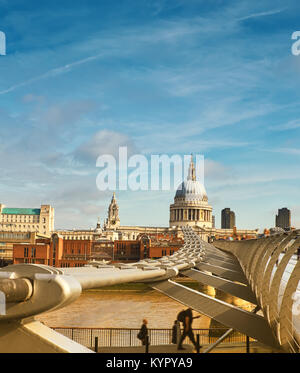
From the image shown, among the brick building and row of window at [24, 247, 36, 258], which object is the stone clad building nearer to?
the brick building

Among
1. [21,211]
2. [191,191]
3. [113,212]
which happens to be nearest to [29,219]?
[21,211]

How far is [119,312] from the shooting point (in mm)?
33656

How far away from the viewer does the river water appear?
91.3 ft

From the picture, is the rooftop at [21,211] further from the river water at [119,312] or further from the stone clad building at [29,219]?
the river water at [119,312]

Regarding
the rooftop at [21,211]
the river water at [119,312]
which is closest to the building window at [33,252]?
the river water at [119,312]

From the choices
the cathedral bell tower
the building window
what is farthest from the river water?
the cathedral bell tower

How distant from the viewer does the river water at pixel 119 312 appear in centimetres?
2784

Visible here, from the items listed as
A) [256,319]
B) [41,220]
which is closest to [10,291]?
[256,319]

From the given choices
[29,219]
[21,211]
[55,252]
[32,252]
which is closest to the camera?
[32,252]

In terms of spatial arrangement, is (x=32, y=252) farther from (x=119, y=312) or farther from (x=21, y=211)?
(x=21, y=211)

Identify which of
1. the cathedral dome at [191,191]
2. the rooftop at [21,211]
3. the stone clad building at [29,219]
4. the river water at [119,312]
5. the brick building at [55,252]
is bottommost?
the river water at [119,312]

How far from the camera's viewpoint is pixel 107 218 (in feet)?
540
